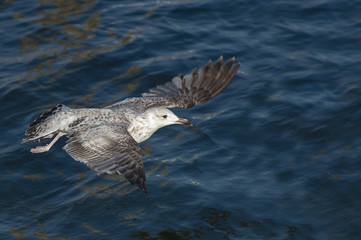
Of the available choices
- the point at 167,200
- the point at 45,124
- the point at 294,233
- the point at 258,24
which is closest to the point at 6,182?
the point at 45,124

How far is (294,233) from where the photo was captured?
8.47 m

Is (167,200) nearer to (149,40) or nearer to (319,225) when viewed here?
(319,225)

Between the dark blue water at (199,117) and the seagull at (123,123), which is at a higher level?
the seagull at (123,123)

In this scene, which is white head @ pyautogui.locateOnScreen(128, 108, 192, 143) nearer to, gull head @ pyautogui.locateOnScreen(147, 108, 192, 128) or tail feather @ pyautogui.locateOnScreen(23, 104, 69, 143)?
gull head @ pyautogui.locateOnScreen(147, 108, 192, 128)

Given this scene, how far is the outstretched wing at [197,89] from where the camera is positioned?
9.91 metres

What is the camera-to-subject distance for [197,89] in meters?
10.2

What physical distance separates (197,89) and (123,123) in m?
1.83

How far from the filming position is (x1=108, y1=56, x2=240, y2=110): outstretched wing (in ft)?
32.5

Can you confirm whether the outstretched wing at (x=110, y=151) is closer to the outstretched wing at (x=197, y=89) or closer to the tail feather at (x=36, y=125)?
the tail feather at (x=36, y=125)

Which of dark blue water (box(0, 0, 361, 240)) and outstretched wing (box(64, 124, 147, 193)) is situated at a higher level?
outstretched wing (box(64, 124, 147, 193))

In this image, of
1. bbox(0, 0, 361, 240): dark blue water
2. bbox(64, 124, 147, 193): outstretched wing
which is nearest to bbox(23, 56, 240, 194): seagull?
bbox(64, 124, 147, 193): outstretched wing

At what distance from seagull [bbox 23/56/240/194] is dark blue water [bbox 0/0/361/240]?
104 cm

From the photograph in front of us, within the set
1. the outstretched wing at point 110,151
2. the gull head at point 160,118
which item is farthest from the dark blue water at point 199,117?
the outstretched wing at point 110,151

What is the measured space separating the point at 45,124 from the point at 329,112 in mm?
5315
